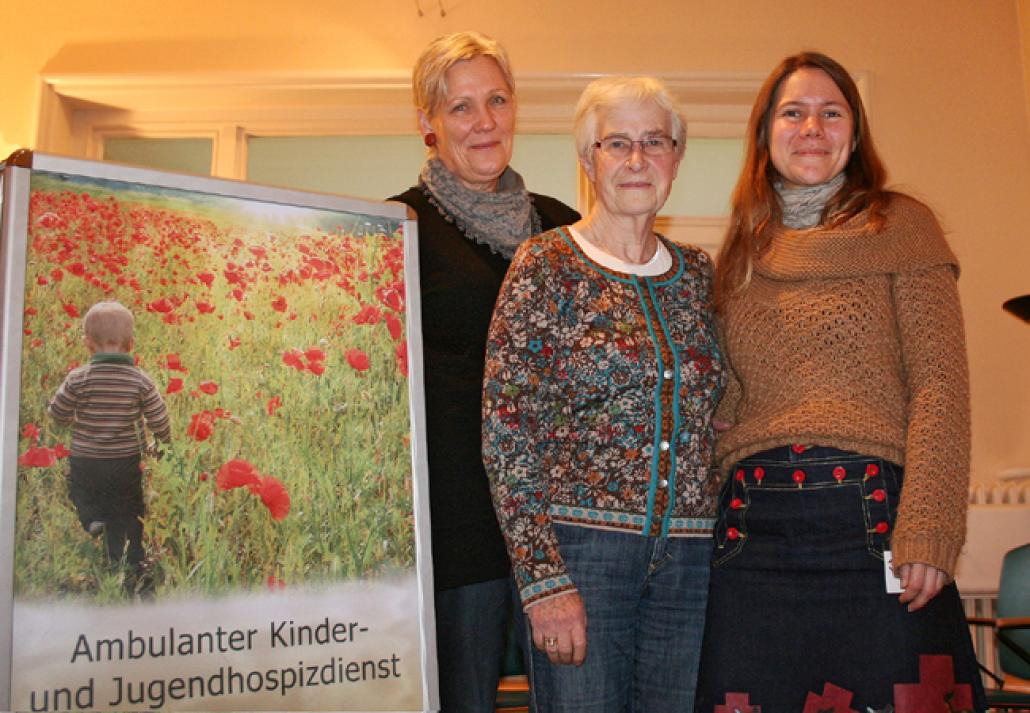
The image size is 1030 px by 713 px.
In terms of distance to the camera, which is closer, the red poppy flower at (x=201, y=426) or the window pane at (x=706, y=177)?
the red poppy flower at (x=201, y=426)

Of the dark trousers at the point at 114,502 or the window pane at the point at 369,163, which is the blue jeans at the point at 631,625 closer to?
the dark trousers at the point at 114,502

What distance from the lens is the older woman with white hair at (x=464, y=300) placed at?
169cm

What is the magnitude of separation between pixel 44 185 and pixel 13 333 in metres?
0.22

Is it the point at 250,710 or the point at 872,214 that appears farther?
the point at 872,214

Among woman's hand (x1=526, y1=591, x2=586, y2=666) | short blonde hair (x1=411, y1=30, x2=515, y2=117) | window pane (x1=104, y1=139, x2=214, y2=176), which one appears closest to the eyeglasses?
short blonde hair (x1=411, y1=30, x2=515, y2=117)

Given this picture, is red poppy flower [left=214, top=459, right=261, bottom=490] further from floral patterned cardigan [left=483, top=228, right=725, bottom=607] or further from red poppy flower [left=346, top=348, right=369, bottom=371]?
floral patterned cardigan [left=483, top=228, right=725, bottom=607]

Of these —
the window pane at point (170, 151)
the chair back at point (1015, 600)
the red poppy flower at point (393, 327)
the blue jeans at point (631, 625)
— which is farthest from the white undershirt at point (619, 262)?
the window pane at point (170, 151)

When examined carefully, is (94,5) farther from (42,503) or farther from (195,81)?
(42,503)

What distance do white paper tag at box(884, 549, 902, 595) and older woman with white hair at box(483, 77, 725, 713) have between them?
0.28 m

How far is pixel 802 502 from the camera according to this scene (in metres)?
1.53

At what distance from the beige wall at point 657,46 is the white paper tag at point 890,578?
9.04 feet

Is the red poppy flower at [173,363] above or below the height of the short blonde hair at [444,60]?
below

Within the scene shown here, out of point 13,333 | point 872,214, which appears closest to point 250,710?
point 13,333

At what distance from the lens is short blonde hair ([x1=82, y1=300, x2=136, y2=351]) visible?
4.60 feet
